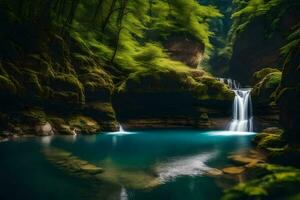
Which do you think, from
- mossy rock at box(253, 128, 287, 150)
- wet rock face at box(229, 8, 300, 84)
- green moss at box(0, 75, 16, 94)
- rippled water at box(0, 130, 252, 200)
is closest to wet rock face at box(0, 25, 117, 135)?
green moss at box(0, 75, 16, 94)

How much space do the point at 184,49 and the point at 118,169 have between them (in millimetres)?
27487

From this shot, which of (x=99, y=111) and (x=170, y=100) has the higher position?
(x=170, y=100)

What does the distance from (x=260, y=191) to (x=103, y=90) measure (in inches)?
855

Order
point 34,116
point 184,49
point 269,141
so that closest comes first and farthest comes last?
point 269,141 → point 34,116 → point 184,49

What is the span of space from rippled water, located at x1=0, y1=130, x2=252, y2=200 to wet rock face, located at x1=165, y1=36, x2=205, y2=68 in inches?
707

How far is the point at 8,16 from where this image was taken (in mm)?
25172

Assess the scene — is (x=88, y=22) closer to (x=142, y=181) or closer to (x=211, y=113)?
(x=211, y=113)

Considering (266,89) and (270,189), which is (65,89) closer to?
(266,89)

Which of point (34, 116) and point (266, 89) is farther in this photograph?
point (266, 89)

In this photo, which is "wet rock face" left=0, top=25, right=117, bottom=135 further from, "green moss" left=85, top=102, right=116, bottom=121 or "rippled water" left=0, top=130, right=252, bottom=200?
"rippled water" left=0, top=130, right=252, bottom=200

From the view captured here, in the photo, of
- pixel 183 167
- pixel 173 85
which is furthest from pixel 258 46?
pixel 183 167

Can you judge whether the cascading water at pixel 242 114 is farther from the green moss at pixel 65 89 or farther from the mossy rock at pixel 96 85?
the green moss at pixel 65 89

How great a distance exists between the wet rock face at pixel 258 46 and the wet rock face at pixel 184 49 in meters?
6.29

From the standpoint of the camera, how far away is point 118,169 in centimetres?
1462
